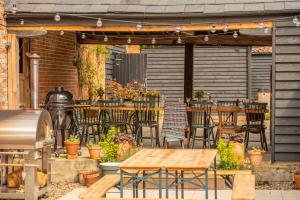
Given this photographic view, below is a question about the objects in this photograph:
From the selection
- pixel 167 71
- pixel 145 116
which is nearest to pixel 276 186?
pixel 145 116

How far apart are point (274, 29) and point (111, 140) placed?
329 cm

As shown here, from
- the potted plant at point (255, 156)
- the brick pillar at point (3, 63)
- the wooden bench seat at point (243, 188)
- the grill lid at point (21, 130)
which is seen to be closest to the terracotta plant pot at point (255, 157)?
the potted plant at point (255, 156)

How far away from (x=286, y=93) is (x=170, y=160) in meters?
4.35

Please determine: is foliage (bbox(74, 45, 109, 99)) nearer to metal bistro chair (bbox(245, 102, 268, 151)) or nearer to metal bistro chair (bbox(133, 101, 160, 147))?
metal bistro chair (bbox(133, 101, 160, 147))

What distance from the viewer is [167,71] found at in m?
23.8

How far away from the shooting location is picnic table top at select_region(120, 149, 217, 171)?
6.68 metres

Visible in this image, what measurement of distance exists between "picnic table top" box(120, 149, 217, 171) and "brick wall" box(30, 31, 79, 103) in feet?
20.1

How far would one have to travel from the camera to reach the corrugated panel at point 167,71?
933 inches

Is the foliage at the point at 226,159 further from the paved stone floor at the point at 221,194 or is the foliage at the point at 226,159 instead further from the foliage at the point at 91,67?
the foliage at the point at 91,67

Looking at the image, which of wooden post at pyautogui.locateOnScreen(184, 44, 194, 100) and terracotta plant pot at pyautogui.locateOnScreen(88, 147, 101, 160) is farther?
wooden post at pyautogui.locateOnScreen(184, 44, 194, 100)

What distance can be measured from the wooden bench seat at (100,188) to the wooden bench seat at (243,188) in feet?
4.59

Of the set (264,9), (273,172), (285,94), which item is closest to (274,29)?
(264,9)

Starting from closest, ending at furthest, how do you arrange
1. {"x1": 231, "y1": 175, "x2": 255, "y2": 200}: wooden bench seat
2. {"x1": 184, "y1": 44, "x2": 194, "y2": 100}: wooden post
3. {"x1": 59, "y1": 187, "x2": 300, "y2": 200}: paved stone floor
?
{"x1": 231, "y1": 175, "x2": 255, "y2": 200}: wooden bench seat → {"x1": 59, "y1": 187, "x2": 300, "y2": 200}: paved stone floor → {"x1": 184, "y1": 44, "x2": 194, "y2": 100}: wooden post

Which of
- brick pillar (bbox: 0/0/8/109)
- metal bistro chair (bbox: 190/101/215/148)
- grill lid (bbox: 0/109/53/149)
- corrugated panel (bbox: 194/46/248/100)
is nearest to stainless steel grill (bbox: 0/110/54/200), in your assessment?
grill lid (bbox: 0/109/53/149)
